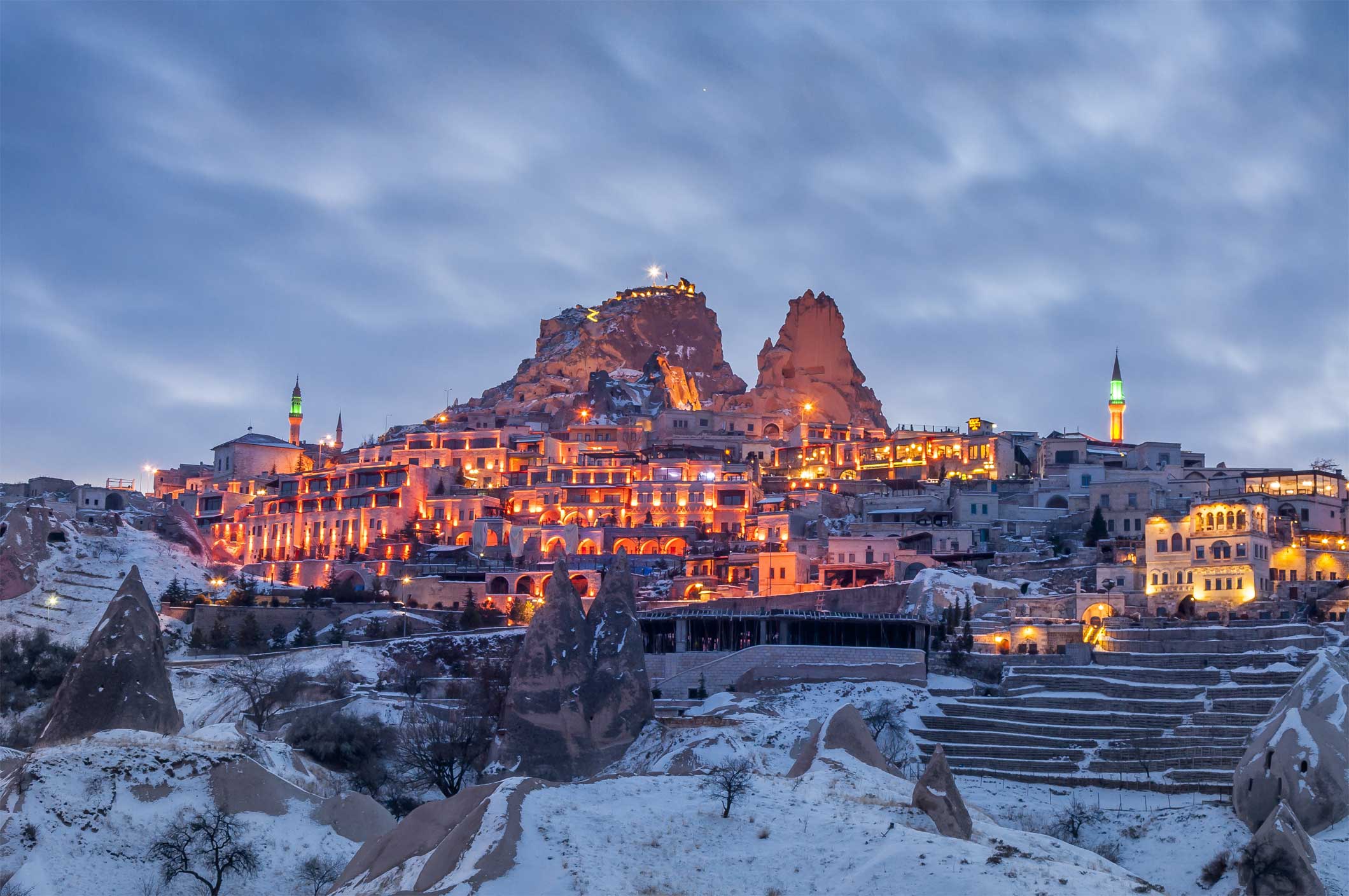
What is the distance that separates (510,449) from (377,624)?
39461 mm

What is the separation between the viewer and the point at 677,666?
6769 centimetres

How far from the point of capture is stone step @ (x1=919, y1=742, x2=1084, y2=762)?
54625 millimetres

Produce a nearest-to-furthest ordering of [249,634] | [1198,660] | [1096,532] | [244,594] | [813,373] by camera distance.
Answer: [1198,660] < [249,634] < [244,594] < [1096,532] < [813,373]

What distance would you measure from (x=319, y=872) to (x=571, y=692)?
17.7m

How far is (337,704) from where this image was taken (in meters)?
59.9

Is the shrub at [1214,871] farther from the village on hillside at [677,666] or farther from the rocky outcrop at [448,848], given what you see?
the rocky outcrop at [448,848]

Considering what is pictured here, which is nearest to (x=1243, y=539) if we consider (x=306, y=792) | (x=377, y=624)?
(x=377, y=624)

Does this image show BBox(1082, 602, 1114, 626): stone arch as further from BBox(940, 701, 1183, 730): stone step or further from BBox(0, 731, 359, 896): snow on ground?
BBox(0, 731, 359, 896): snow on ground

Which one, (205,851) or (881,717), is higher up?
(881,717)

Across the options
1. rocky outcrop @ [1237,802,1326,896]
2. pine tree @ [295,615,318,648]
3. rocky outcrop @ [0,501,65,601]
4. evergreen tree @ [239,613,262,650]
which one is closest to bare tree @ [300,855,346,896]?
rocky outcrop @ [1237,802,1326,896]

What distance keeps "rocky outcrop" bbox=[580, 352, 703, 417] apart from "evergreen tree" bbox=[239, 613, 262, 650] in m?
59.3

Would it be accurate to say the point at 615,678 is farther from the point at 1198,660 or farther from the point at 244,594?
the point at 244,594

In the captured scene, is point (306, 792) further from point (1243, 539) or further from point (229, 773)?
point (1243, 539)

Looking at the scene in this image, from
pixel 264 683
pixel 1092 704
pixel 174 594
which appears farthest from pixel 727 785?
pixel 174 594
